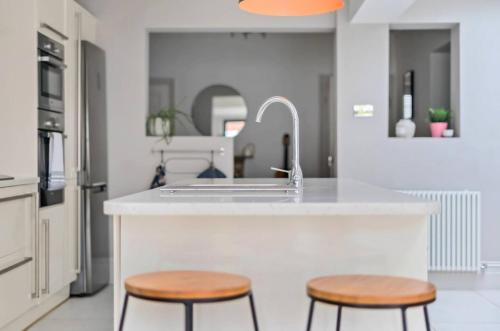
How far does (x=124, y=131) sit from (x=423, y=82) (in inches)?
112

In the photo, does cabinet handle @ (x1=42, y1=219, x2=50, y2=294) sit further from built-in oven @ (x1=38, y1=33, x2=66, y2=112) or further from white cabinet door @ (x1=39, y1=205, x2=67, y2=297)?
built-in oven @ (x1=38, y1=33, x2=66, y2=112)

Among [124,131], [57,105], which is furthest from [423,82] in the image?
[57,105]

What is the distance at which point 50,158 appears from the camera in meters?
4.18

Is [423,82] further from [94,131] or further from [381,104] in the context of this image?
[94,131]

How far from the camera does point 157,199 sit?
223 cm

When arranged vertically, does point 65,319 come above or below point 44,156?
below

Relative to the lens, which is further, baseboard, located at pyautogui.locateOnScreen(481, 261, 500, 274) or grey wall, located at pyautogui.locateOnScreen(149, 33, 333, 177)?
grey wall, located at pyautogui.locateOnScreen(149, 33, 333, 177)

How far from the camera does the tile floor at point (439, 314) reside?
3.98 meters

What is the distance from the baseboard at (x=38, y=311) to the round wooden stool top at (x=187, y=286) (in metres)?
1.87

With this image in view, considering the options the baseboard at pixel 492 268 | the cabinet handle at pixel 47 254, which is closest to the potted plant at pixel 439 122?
the baseboard at pixel 492 268

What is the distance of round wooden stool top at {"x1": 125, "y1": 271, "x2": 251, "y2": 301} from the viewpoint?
1.86 metres

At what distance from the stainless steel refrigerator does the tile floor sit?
Answer: 6.7 inches

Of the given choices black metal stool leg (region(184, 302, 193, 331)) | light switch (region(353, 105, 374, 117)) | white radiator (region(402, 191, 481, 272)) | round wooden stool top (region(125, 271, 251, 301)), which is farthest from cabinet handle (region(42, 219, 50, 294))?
white radiator (region(402, 191, 481, 272))

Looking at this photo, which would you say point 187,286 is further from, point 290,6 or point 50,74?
point 50,74
